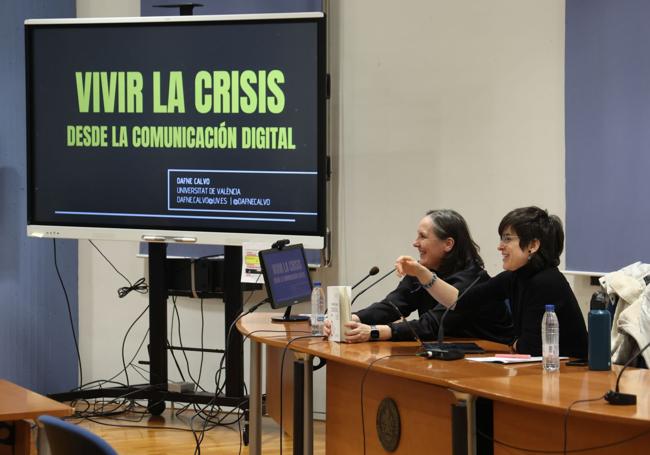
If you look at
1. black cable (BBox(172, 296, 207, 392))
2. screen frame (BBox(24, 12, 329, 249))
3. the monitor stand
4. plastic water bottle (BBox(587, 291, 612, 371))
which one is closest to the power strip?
black cable (BBox(172, 296, 207, 392))

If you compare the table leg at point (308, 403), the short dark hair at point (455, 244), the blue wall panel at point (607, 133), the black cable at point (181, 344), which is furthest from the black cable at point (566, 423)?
the black cable at point (181, 344)

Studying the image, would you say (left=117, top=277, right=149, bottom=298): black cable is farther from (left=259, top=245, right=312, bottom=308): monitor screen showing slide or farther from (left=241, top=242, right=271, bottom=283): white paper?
(left=259, top=245, right=312, bottom=308): monitor screen showing slide

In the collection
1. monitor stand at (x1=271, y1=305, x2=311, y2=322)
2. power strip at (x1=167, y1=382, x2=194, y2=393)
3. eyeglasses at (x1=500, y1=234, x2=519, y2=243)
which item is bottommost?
power strip at (x1=167, y1=382, x2=194, y2=393)

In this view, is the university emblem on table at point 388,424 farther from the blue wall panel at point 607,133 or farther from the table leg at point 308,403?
the blue wall panel at point 607,133

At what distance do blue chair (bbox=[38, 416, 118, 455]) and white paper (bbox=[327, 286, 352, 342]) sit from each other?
5.82ft

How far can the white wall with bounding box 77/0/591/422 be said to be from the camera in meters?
5.18

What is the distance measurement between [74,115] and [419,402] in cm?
315

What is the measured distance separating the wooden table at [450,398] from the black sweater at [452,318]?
154 millimetres

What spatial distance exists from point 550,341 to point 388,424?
2.14ft

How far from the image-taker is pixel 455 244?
4.17 metres

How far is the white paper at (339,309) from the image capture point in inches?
147

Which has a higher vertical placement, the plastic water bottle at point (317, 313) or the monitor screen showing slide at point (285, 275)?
the monitor screen showing slide at point (285, 275)

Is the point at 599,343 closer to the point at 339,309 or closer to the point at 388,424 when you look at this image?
the point at 388,424

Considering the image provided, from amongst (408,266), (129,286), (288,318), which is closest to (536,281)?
(408,266)
